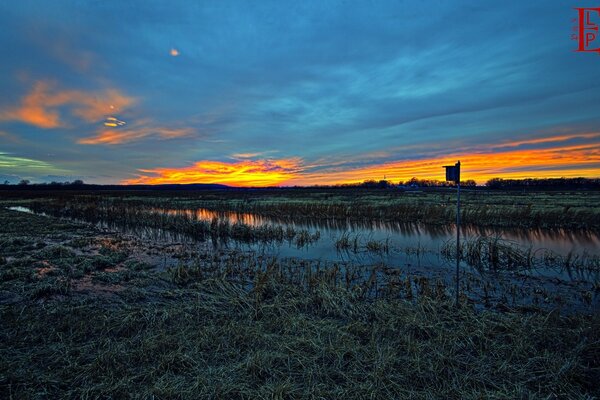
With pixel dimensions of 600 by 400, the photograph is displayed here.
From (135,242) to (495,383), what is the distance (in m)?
17.1

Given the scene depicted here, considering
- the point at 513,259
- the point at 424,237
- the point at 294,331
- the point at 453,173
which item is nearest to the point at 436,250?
the point at 513,259

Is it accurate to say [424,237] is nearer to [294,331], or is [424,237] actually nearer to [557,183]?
[294,331]

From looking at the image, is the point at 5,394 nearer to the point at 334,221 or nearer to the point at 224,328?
the point at 224,328

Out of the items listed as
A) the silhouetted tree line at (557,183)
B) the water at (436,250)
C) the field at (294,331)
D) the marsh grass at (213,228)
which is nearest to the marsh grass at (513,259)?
the field at (294,331)

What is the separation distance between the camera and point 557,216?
20875 millimetres

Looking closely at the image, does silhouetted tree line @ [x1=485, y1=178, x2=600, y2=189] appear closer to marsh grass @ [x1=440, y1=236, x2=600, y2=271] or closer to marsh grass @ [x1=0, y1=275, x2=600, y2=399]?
marsh grass @ [x1=440, y1=236, x2=600, y2=271]

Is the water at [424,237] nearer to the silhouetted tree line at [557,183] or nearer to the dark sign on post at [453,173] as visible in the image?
the dark sign on post at [453,173]

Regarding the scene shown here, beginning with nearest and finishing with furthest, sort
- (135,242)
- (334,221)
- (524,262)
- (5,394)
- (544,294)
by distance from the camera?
(5,394), (544,294), (524,262), (135,242), (334,221)

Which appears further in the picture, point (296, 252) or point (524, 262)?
point (296, 252)

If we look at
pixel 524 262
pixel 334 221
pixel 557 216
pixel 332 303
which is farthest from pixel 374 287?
pixel 557 216

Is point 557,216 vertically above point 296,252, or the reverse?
point 557,216

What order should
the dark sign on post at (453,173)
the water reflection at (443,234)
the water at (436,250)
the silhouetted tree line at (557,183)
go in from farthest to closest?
the silhouetted tree line at (557,183) → the water reflection at (443,234) → the water at (436,250) → the dark sign on post at (453,173)

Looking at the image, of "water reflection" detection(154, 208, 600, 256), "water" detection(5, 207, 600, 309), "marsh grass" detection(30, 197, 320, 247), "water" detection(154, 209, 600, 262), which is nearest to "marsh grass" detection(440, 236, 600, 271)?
"water" detection(5, 207, 600, 309)

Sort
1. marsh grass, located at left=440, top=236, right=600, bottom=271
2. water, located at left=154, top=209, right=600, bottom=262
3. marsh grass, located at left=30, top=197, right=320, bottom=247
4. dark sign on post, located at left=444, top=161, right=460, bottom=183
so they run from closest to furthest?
dark sign on post, located at left=444, top=161, right=460, bottom=183 < marsh grass, located at left=440, top=236, right=600, bottom=271 < water, located at left=154, top=209, right=600, bottom=262 < marsh grass, located at left=30, top=197, right=320, bottom=247
